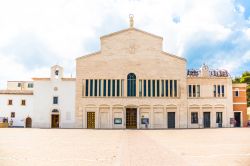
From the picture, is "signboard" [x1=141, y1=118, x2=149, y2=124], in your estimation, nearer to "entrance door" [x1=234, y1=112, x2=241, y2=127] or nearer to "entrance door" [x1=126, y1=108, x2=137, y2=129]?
"entrance door" [x1=126, y1=108, x2=137, y2=129]

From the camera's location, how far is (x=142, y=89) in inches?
2128

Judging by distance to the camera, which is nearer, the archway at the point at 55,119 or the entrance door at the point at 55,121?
the archway at the point at 55,119

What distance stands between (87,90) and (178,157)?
123 ft

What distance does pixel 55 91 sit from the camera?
5488cm

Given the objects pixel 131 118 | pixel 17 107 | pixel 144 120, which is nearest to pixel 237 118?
pixel 144 120

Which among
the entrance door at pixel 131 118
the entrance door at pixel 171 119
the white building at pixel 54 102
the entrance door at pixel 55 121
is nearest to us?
the entrance door at pixel 131 118

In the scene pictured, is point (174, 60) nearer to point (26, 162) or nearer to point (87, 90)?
point (87, 90)

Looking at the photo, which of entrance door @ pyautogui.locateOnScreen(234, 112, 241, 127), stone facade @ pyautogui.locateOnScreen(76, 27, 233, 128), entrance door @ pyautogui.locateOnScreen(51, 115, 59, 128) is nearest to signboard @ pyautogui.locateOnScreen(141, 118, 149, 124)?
stone facade @ pyautogui.locateOnScreen(76, 27, 233, 128)

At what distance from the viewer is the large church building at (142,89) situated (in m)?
53.5

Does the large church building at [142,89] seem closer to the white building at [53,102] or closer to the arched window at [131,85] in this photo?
the arched window at [131,85]

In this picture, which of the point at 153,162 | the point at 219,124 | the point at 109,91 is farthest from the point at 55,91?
the point at 153,162

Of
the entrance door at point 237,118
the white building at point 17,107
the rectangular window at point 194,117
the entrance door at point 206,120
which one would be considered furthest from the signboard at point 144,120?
the white building at point 17,107

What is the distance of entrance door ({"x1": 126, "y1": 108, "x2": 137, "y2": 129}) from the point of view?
176ft

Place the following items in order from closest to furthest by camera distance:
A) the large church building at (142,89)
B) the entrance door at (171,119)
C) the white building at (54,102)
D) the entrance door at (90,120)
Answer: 1. the entrance door at (90,120)
2. the large church building at (142,89)
3. the entrance door at (171,119)
4. the white building at (54,102)
